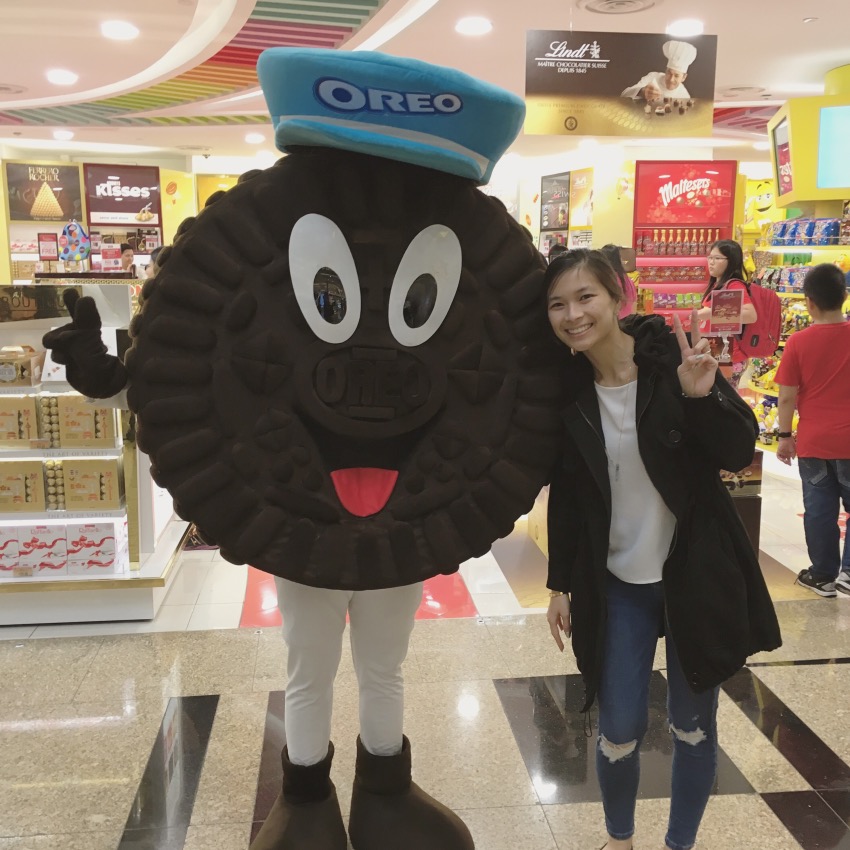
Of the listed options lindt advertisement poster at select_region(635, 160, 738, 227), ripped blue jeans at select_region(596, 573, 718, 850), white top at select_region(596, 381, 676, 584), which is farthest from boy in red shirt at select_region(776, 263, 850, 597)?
lindt advertisement poster at select_region(635, 160, 738, 227)

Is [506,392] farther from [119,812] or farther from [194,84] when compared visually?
[194,84]

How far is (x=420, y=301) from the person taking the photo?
1569mm

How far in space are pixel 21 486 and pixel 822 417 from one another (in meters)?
3.38

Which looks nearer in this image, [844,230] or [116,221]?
[844,230]

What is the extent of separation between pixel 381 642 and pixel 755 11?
213 inches

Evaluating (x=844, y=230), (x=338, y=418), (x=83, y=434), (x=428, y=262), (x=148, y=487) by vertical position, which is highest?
(x=844, y=230)

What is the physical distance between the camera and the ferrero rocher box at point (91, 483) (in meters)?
3.26

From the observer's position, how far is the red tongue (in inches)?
62.1

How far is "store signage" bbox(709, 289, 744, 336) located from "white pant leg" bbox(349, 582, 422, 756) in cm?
282

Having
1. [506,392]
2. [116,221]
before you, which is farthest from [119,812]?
[116,221]

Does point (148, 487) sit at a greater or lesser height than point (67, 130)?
lesser

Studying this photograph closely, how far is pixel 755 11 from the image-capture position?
5539 millimetres

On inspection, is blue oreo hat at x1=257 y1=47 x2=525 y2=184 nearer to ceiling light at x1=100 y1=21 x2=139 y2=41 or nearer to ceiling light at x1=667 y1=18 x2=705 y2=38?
ceiling light at x1=667 y1=18 x2=705 y2=38

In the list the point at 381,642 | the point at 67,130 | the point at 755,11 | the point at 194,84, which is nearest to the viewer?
the point at 381,642
